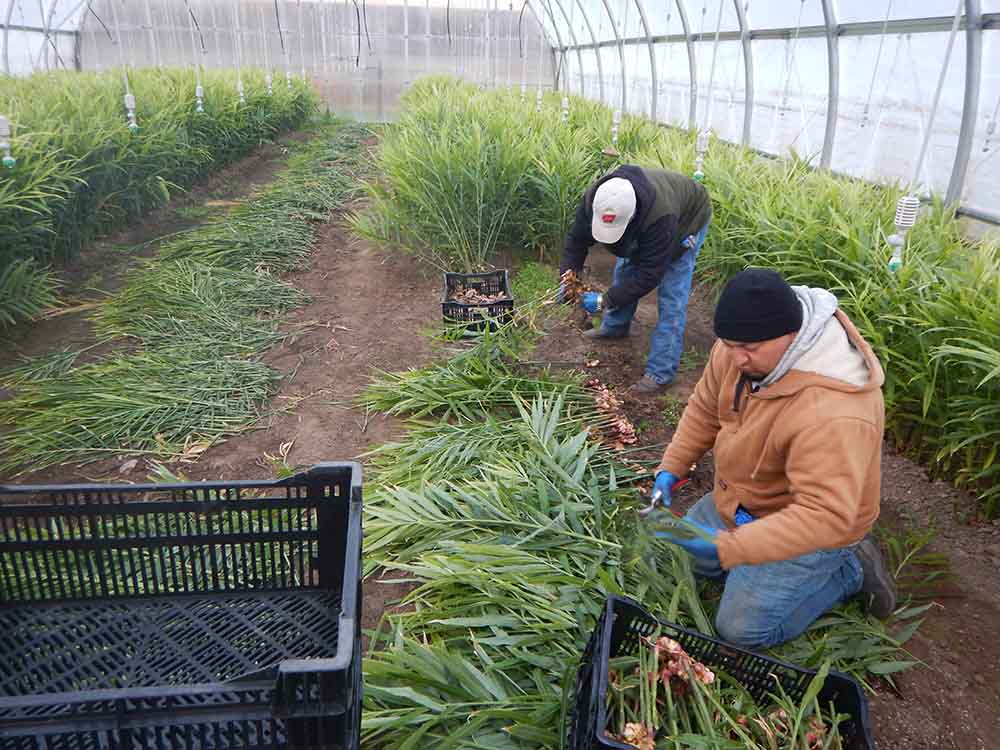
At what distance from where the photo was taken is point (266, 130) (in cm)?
1052

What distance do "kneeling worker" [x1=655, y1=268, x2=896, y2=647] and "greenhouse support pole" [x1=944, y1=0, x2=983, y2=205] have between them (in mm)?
3266

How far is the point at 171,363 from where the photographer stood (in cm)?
351

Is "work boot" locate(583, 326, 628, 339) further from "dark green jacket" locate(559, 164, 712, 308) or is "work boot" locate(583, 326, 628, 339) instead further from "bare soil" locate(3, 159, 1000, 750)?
"dark green jacket" locate(559, 164, 712, 308)

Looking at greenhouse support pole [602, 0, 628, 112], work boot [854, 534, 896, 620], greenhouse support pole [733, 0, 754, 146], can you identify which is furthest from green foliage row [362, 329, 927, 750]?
greenhouse support pole [602, 0, 628, 112]

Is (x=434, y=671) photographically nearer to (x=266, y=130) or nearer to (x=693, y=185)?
(x=693, y=185)

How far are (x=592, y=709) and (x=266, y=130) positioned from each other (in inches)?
425

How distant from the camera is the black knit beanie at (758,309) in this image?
5.12 ft

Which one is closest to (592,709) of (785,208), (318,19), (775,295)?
(775,295)

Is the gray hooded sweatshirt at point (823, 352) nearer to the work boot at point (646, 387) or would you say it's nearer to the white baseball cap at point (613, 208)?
the white baseball cap at point (613, 208)

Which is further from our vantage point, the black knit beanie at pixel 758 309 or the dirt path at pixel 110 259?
the dirt path at pixel 110 259

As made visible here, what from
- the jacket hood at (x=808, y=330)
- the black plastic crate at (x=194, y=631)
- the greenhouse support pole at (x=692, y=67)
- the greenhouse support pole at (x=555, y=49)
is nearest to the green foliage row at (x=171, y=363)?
the black plastic crate at (x=194, y=631)

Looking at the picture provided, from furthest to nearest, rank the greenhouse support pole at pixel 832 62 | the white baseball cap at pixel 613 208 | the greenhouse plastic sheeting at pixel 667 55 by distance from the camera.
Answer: the greenhouse support pole at pixel 832 62 → the greenhouse plastic sheeting at pixel 667 55 → the white baseball cap at pixel 613 208

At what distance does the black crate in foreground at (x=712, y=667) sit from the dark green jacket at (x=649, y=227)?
2.09 meters

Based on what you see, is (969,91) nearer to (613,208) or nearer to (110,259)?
(613,208)
